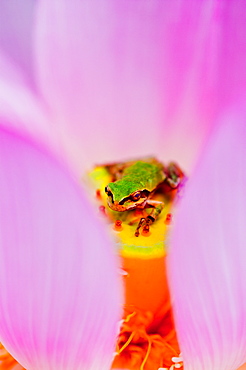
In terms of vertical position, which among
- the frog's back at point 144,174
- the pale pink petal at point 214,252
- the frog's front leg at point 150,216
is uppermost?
the pale pink petal at point 214,252

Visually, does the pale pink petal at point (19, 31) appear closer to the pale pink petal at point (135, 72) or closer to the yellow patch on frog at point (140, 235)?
the pale pink petal at point (135, 72)

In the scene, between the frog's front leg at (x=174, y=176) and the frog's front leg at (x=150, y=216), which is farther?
the frog's front leg at (x=174, y=176)

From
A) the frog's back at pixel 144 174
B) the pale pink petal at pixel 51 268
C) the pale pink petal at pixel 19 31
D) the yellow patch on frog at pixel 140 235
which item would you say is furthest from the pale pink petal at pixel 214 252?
the pale pink petal at pixel 19 31

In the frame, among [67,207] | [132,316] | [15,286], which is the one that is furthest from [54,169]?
[132,316]

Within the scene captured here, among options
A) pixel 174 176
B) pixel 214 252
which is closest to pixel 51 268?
pixel 214 252

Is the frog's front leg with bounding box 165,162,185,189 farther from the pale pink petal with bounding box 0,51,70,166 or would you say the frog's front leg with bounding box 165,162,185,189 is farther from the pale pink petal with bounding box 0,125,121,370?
the pale pink petal with bounding box 0,125,121,370

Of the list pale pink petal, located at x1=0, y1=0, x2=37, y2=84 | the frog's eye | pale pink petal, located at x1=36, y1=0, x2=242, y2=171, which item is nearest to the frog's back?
the frog's eye
